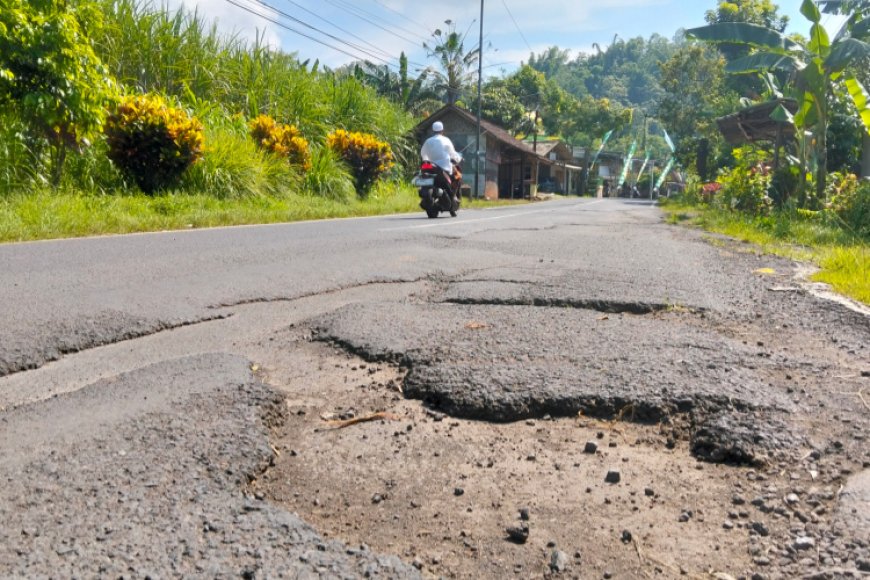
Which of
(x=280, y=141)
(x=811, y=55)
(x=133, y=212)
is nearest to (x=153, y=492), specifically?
(x=133, y=212)

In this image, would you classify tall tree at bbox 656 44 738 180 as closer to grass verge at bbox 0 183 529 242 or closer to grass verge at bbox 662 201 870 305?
grass verge at bbox 662 201 870 305

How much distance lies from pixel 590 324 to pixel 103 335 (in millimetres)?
2315

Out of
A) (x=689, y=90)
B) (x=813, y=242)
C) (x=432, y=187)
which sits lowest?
(x=813, y=242)

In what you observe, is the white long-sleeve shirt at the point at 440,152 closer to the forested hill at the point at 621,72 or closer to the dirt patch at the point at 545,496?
the dirt patch at the point at 545,496

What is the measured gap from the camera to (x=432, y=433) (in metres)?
2.37

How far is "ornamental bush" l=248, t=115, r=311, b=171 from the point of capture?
1583cm

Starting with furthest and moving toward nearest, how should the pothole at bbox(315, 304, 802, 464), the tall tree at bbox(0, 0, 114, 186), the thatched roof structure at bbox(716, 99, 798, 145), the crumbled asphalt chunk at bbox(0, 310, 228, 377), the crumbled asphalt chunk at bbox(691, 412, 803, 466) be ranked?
the thatched roof structure at bbox(716, 99, 798, 145) < the tall tree at bbox(0, 0, 114, 186) < the crumbled asphalt chunk at bbox(0, 310, 228, 377) < the pothole at bbox(315, 304, 802, 464) < the crumbled asphalt chunk at bbox(691, 412, 803, 466)

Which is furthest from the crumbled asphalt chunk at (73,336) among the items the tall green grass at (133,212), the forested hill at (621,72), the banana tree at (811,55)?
the forested hill at (621,72)

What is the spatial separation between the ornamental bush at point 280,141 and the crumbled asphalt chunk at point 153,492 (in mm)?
13742

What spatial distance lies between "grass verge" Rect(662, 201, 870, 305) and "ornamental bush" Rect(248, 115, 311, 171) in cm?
785

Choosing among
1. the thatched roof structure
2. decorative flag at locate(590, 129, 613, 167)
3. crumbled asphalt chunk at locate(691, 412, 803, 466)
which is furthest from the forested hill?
crumbled asphalt chunk at locate(691, 412, 803, 466)

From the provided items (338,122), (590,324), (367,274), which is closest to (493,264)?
(367,274)

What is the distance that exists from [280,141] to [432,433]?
14.5m

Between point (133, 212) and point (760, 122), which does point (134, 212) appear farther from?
point (760, 122)
